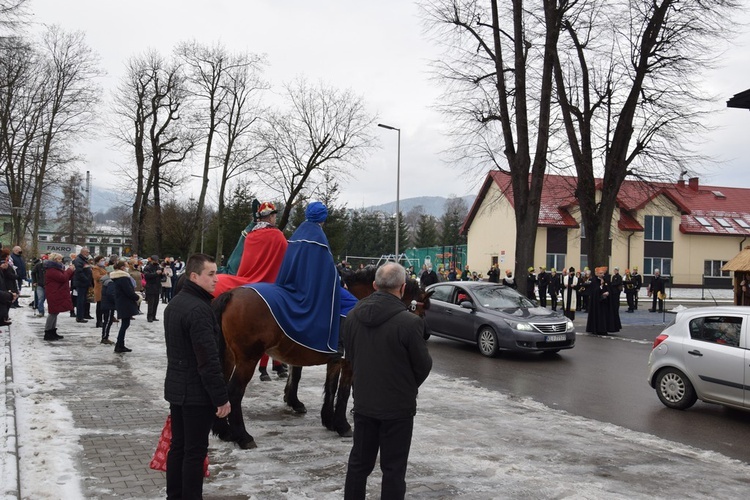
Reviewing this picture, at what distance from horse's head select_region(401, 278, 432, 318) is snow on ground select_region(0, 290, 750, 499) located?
132cm

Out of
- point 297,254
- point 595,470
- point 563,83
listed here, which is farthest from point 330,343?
point 563,83

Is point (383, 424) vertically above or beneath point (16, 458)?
above

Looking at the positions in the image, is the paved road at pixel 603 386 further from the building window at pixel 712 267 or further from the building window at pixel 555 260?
the building window at pixel 712 267

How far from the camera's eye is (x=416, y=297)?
26.7 feet

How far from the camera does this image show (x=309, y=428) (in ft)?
24.7

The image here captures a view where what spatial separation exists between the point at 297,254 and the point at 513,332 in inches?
312

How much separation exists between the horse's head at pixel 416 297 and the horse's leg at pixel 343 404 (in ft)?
3.65

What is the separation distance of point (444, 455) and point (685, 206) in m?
52.6

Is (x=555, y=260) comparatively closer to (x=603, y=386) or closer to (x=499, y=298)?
(x=499, y=298)

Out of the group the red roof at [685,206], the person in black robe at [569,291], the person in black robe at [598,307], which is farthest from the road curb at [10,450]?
the red roof at [685,206]

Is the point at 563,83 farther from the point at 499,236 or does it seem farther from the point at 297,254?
the point at 499,236

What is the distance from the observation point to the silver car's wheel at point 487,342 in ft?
47.5

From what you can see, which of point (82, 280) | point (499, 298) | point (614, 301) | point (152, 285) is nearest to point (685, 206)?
point (614, 301)

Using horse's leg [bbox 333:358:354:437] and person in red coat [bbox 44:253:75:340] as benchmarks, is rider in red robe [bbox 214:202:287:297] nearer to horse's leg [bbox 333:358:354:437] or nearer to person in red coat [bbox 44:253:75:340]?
horse's leg [bbox 333:358:354:437]
